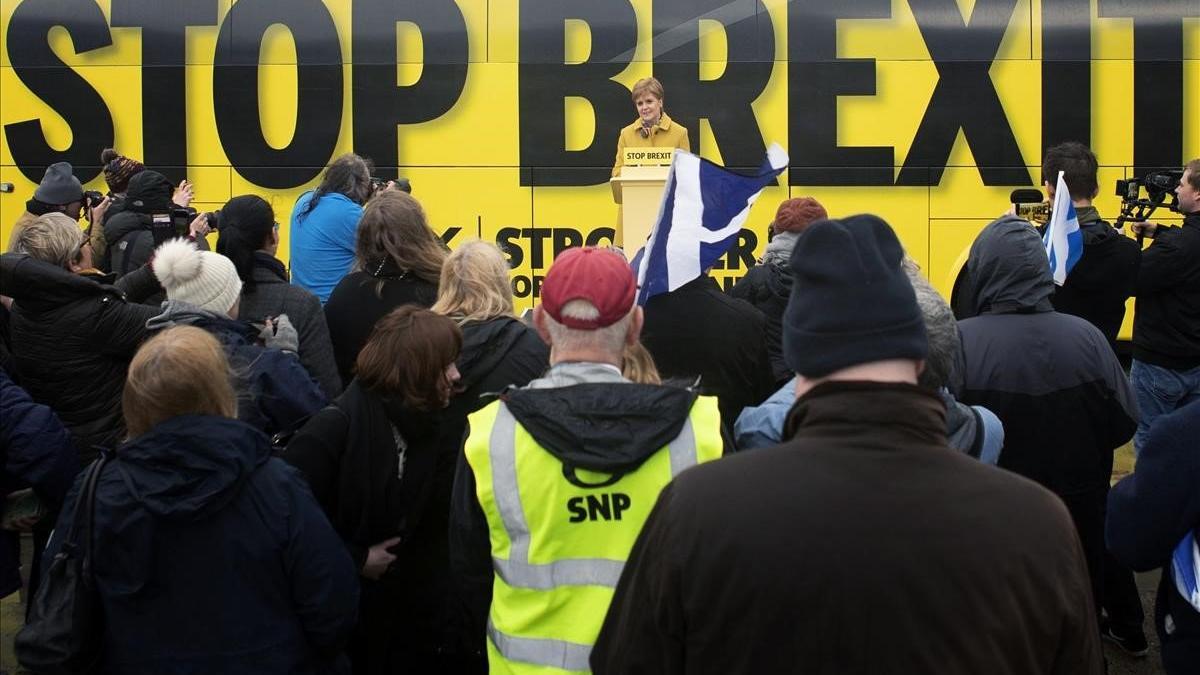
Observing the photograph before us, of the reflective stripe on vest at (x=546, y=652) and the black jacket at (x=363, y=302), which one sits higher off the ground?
the black jacket at (x=363, y=302)

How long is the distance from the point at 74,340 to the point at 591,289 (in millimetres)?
2640

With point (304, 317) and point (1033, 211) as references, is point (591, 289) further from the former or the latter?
point (1033, 211)

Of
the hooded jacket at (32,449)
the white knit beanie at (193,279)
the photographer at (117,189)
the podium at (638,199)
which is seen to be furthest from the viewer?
the photographer at (117,189)

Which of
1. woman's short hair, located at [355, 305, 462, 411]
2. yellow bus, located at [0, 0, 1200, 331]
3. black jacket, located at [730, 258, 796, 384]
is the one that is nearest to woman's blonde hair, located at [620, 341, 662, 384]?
woman's short hair, located at [355, 305, 462, 411]

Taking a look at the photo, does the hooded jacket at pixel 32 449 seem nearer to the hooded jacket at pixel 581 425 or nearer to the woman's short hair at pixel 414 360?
the woman's short hair at pixel 414 360

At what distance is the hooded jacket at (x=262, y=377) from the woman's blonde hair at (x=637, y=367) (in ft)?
4.20

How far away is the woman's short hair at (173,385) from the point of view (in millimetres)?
2879

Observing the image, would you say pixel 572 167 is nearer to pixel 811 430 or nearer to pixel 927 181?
pixel 927 181

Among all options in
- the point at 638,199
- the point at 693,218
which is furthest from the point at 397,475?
the point at 638,199

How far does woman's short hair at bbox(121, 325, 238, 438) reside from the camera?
2.88 m

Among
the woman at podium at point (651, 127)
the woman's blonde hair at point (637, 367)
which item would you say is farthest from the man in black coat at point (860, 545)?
the woman at podium at point (651, 127)

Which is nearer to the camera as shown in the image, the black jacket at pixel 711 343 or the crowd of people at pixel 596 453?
the crowd of people at pixel 596 453

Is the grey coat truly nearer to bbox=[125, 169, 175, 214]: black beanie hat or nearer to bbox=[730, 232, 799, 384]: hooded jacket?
bbox=[730, 232, 799, 384]: hooded jacket

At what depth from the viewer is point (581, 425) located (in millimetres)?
2568
